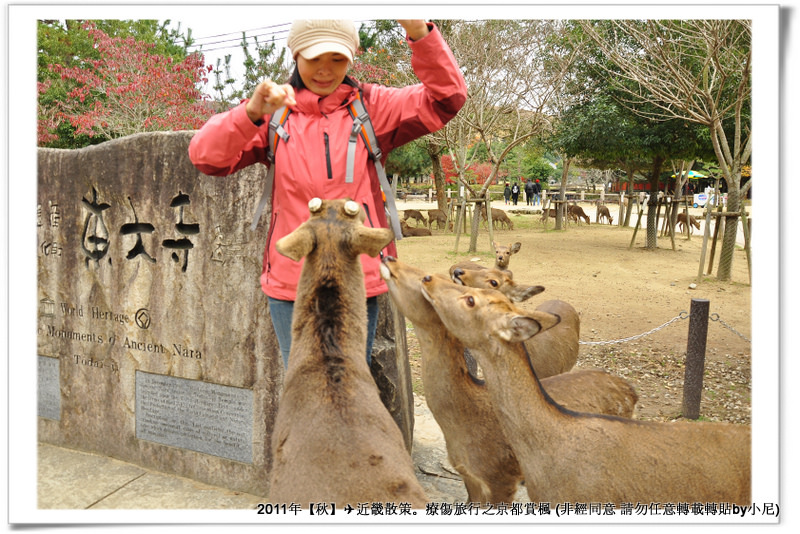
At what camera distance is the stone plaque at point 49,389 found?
521 cm

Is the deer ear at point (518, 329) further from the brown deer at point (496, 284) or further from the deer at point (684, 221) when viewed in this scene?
the deer at point (684, 221)

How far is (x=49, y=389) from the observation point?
5.25 m

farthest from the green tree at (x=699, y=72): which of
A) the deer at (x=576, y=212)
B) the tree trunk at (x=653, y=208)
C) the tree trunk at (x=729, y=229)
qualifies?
the deer at (x=576, y=212)

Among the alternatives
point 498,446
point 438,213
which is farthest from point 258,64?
point 498,446

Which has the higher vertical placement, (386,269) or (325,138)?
(325,138)

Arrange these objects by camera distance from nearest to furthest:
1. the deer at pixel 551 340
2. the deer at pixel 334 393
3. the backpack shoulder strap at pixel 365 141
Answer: the deer at pixel 334 393, the backpack shoulder strap at pixel 365 141, the deer at pixel 551 340

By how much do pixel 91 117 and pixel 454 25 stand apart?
341 inches

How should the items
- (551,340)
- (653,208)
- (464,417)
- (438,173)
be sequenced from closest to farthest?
1. (464,417)
2. (551,340)
3. (653,208)
4. (438,173)

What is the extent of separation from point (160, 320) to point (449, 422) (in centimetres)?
243

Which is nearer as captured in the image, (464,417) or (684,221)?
(464,417)

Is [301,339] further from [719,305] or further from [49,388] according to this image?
[719,305]

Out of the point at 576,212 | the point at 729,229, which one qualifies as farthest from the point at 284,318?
the point at 576,212

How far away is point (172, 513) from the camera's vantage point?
2.72 m

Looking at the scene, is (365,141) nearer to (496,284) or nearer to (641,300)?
(496,284)
